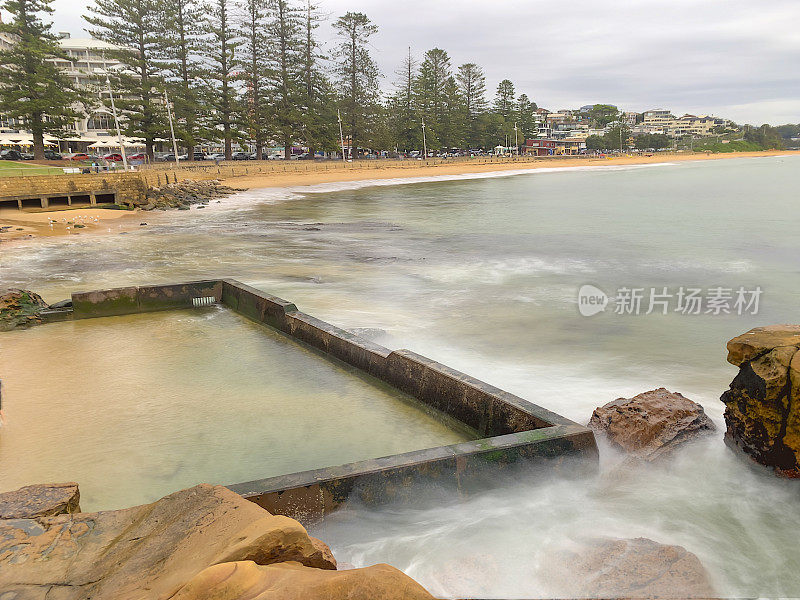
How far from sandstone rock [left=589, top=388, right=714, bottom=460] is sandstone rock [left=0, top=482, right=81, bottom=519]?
4103mm

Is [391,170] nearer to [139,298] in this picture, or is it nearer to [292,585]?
[139,298]

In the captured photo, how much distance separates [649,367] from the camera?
25.8ft

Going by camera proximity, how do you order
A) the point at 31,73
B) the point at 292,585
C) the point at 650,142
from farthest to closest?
1. the point at 650,142
2. the point at 31,73
3. the point at 292,585

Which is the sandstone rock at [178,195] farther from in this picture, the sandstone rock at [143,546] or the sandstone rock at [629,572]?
the sandstone rock at [629,572]

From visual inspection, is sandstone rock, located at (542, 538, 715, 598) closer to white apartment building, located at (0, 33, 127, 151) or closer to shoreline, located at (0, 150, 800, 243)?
shoreline, located at (0, 150, 800, 243)

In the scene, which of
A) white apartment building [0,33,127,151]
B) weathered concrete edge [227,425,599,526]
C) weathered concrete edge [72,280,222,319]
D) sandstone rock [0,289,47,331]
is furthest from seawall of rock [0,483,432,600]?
white apartment building [0,33,127,151]

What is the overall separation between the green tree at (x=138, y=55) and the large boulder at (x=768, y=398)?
51.2 metres

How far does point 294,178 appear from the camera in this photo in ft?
174

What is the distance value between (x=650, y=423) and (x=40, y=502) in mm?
4607

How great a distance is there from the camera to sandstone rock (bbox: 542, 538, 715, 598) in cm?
331

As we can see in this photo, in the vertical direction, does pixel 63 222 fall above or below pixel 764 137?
below

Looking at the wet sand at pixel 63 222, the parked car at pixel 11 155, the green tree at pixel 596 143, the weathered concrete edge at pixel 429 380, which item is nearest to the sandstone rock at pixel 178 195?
the wet sand at pixel 63 222

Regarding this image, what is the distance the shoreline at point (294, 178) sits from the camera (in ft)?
74.2

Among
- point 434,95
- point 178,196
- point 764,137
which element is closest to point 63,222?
point 178,196
